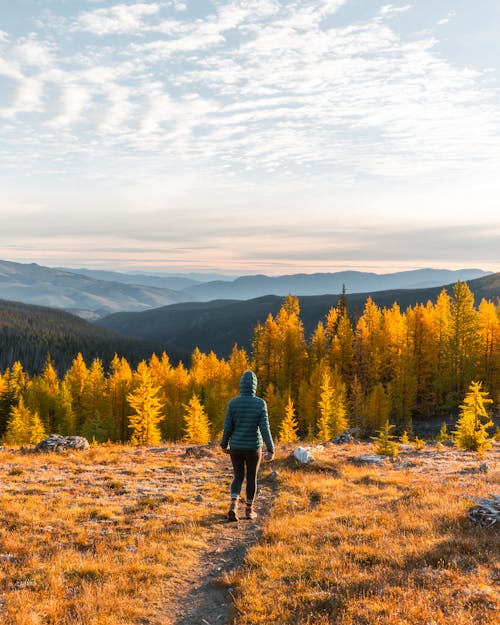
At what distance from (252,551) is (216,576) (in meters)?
1.01

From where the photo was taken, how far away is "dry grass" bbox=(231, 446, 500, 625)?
6.23 metres

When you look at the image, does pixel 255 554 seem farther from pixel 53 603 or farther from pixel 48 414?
pixel 48 414

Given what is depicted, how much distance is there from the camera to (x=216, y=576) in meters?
8.05

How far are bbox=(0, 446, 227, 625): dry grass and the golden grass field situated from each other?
1.4 inches

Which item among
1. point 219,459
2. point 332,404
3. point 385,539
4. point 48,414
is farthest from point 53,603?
point 48,414

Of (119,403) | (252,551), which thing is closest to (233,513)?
(252,551)

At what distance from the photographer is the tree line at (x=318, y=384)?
159ft

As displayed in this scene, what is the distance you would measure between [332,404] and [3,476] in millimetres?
37274

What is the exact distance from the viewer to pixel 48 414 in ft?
218

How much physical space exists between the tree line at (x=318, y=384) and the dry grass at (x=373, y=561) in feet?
101

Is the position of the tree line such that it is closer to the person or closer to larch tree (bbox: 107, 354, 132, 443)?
larch tree (bbox: 107, 354, 132, 443)

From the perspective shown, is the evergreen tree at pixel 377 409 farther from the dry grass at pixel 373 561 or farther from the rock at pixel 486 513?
the rock at pixel 486 513

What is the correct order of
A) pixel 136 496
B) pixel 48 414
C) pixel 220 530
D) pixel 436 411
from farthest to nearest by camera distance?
pixel 48 414
pixel 436 411
pixel 136 496
pixel 220 530

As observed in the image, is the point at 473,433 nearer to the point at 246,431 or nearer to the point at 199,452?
the point at 199,452
